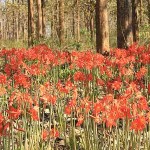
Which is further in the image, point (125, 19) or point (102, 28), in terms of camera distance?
point (102, 28)

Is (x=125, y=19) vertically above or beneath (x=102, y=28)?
above

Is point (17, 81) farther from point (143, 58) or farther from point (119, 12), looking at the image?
point (119, 12)

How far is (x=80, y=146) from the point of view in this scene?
178 inches

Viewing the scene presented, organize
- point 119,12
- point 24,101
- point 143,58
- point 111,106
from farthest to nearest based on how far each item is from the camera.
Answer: point 119,12 → point 143,58 → point 24,101 → point 111,106

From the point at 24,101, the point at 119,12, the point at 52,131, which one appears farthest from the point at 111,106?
the point at 119,12

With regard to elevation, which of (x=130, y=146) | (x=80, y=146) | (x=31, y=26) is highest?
(x=31, y=26)

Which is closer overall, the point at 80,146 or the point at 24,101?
the point at 24,101

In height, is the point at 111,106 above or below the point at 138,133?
above

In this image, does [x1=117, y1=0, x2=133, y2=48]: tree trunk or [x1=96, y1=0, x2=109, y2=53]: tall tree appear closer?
[x1=117, y1=0, x2=133, y2=48]: tree trunk

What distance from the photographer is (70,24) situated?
7050cm

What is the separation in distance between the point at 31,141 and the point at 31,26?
18.1 m

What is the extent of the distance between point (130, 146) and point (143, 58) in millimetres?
2992

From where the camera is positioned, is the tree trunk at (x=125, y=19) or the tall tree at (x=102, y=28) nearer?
the tree trunk at (x=125, y=19)

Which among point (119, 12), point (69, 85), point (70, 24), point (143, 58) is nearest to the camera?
point (69, 85)
